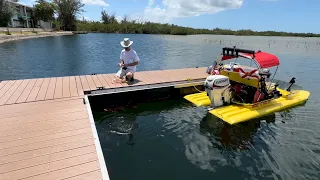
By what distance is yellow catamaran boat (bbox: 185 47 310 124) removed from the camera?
23.3 ft

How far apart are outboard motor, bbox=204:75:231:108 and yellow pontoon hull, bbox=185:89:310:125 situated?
23 cm

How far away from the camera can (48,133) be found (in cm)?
477

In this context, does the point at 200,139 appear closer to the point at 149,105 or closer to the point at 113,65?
the point at 149,105

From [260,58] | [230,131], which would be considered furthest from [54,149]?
[260,58]

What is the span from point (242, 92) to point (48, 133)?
6.06 m

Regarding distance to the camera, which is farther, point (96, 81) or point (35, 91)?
point (96, 81)

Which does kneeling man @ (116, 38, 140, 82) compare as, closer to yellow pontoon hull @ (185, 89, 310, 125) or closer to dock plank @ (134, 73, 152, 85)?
dock plank @ (134, 73, 152, 85)

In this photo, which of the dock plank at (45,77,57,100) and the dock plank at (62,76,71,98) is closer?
the dock plank at (45,77,57,100)

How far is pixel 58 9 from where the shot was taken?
69.2 meters

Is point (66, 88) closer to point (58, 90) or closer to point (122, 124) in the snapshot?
point (58, 90)

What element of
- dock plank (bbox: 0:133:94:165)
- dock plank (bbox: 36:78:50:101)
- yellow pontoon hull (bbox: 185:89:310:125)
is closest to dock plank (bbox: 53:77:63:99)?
dock plank (bbox: 36:78:50:101)

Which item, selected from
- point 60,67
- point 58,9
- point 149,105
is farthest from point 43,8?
point 149,105

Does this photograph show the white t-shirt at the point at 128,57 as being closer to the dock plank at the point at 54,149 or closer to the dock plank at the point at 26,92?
the dock plank at the point at 26,92

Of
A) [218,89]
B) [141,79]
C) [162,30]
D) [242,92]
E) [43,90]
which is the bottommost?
[43,90]
